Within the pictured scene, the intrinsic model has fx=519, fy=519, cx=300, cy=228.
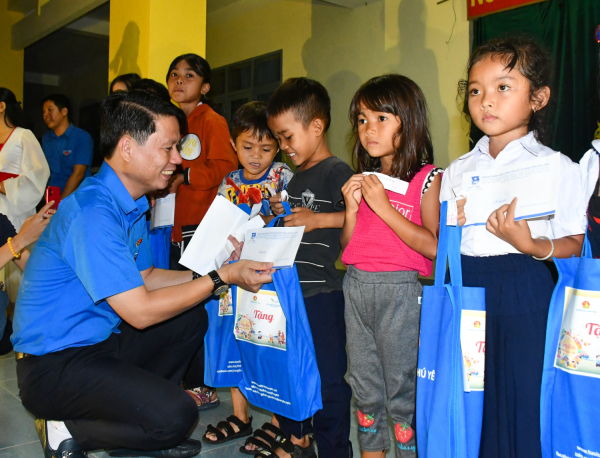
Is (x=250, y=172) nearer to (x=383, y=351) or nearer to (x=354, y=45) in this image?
(x=383, y=351)

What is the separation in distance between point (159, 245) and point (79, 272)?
2.72 feet

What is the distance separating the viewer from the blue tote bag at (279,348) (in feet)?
5.48

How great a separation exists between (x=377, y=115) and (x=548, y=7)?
3.55 m

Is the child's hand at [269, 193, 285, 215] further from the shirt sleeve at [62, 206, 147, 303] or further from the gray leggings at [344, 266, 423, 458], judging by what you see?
the shirt sleeve at [62, 206, 147, 303]

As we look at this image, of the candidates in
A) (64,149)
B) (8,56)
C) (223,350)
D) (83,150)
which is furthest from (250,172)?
(8,56)

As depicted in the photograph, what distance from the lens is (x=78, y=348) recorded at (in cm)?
168

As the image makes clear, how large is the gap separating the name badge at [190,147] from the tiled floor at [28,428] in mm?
1215

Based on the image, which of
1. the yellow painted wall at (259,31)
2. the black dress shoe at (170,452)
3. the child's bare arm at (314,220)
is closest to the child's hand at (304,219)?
the child's bare arm at (314,220)

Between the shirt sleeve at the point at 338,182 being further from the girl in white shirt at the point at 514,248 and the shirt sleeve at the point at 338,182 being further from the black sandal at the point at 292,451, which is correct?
the black sandal at the point at 292,451

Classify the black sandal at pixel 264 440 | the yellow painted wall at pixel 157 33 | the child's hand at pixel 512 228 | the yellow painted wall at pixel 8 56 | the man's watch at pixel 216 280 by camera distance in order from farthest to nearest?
the yellow painted wall at pixel 8 56 → the yellow painted wall at pixel 157 33 → the black sandal at pixel 264 440 → the man's watch at pixel 216 280 → the child's hand at pixel 512 228

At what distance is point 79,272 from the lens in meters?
1.59

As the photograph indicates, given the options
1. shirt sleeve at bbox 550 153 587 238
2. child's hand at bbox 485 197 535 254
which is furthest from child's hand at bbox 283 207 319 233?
shirt sleeve at bbox 550 153 587 238

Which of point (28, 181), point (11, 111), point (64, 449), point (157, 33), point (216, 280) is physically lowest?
point (64, 449)

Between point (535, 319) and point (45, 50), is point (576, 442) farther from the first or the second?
point (45, 50)
